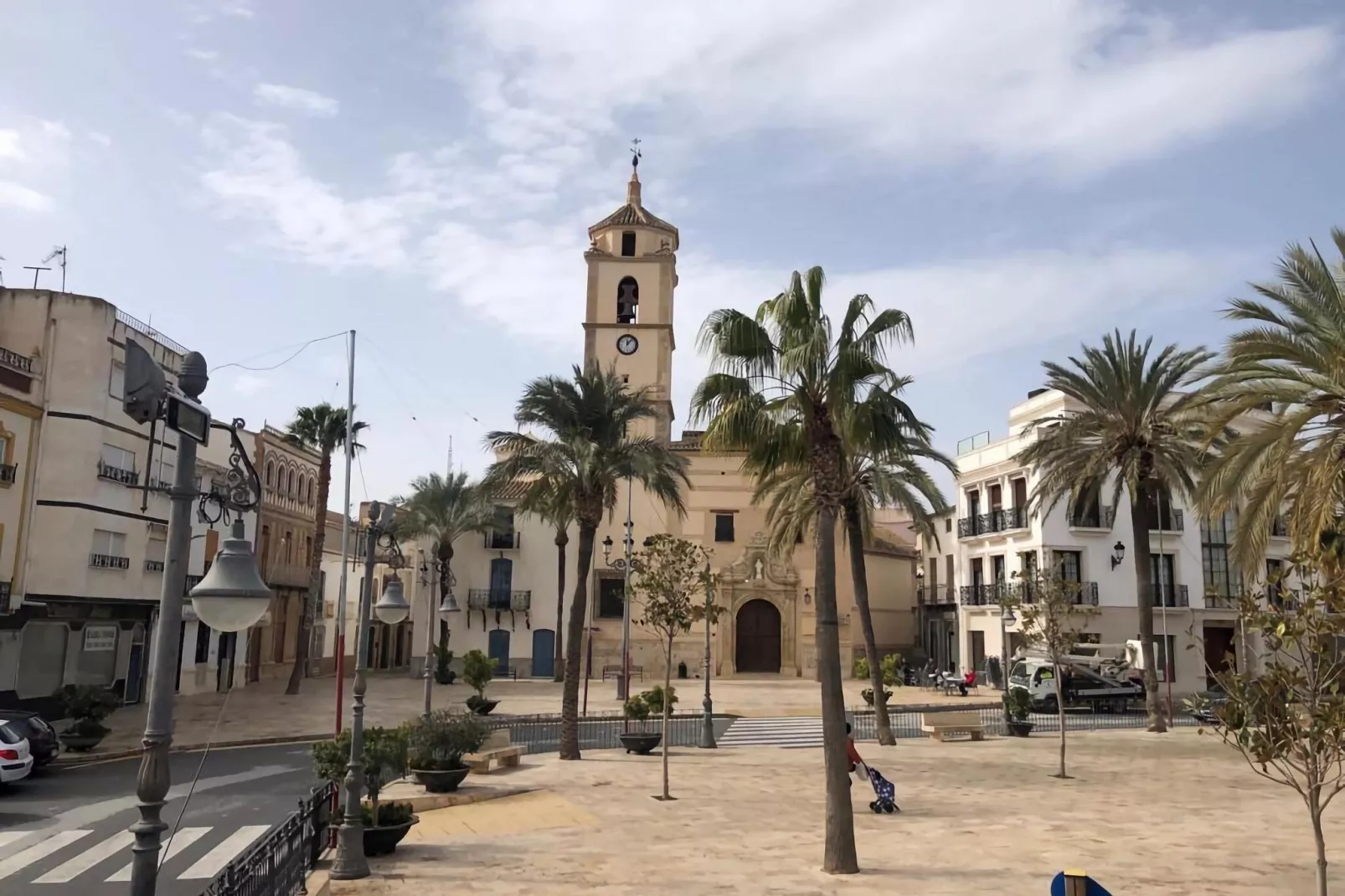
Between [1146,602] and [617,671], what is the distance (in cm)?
2695

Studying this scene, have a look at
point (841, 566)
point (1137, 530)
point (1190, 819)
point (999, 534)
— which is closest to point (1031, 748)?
point (1137, 530)

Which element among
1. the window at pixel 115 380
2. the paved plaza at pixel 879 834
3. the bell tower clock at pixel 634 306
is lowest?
the paved plaza at pixel 879 834

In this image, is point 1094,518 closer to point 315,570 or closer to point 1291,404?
point 1291,404

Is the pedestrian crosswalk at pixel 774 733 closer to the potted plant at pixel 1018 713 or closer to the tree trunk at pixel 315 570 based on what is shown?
the potted plant at pixel 1018 713

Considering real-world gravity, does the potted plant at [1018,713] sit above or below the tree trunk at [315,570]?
below

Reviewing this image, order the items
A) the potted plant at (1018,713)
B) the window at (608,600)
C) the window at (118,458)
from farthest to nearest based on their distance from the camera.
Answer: the window at (608,600)
the window at (118,458)
the potted plant at (1018,713)

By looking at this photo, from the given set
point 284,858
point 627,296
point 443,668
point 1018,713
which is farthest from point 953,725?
point 627,296

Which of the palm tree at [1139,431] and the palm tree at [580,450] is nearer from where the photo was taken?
the palm tree at [580,450]

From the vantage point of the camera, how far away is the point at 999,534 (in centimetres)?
4525

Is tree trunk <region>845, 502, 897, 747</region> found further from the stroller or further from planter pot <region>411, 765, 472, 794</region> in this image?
planter pot <region>411, 765, 472, 794</region>

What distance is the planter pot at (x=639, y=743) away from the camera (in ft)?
76.4

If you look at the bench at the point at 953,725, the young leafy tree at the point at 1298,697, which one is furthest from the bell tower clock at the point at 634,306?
the young leafy tree at the point at 1298,697

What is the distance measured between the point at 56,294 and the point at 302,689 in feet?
62.1

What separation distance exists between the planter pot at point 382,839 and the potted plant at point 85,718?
1468cm
